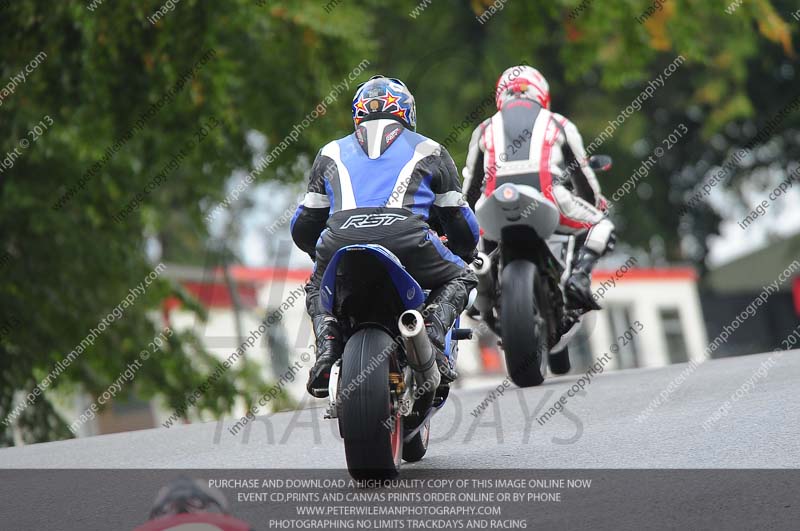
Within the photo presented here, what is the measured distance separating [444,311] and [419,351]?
0.43 meters

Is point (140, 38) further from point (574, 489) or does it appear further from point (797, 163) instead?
Answer: point (797, 163)

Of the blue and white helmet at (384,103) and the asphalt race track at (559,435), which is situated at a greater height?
the blue and white helmet at (384,103)

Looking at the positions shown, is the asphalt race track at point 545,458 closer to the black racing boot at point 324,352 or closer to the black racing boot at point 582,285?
the black racing boot at point 324,352

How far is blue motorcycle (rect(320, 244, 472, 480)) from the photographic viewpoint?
5.67 meters

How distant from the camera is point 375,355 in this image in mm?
5715

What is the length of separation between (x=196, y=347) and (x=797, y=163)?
2092 centimetres

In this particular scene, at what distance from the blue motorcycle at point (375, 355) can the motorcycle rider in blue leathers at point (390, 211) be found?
0.52 ft

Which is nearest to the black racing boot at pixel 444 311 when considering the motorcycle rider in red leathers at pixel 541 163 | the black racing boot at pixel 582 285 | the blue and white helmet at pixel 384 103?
the blue and white helmet at pixel 384 103

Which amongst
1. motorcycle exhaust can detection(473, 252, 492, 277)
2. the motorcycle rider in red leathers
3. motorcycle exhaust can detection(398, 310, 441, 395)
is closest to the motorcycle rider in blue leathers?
motorcycle exhaust can detection(398, 310, 441, 395)

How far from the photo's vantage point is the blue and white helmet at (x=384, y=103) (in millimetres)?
6504

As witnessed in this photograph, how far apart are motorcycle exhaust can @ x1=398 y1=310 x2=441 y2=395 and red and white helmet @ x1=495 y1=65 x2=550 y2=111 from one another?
14.8 ft

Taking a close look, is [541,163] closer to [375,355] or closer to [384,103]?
[384,103]

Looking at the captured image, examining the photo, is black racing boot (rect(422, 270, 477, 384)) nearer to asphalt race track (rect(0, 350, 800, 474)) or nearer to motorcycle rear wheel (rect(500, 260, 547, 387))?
asphalt race track (rect(0, 350, 800, 474))

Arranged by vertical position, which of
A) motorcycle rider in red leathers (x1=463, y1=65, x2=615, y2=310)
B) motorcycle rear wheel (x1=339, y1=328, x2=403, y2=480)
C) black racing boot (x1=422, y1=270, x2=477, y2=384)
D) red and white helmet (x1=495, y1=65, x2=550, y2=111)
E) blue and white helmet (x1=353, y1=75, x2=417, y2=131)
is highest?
red and white helmet (x1=495, y1=65, x2=550, y2=111)
